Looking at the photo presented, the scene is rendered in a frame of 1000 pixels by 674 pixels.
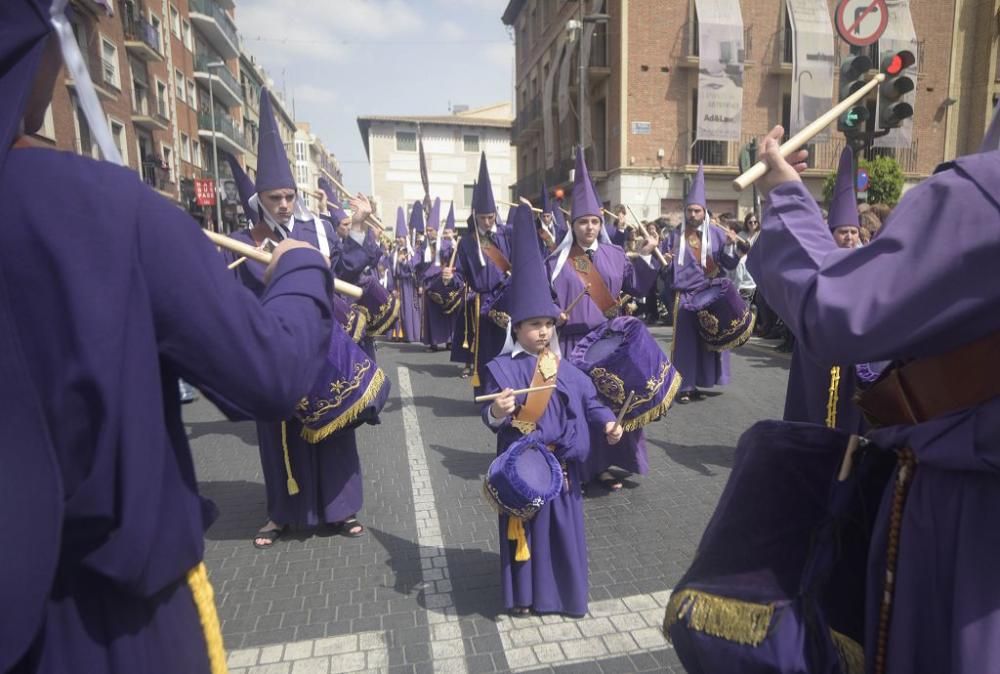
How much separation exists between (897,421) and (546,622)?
90.5 inches

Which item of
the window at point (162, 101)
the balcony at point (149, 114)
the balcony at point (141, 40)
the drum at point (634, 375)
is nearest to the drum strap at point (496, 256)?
the drum at point (634, 375)

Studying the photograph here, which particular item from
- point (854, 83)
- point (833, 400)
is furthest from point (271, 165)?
point (854, 83)

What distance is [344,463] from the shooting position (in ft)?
14.6

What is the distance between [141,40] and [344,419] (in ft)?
95.8

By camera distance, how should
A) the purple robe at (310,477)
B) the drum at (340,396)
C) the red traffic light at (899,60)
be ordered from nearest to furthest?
the drum at (340,396) → the red traffic light at (899,60) → the purple robe at (310,477)

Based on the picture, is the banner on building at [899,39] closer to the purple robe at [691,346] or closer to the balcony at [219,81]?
the purple robe at [691,346]

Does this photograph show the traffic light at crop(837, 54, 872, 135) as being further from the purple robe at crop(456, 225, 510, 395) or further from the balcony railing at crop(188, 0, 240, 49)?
the balcony railing at crop(188, 0, 240, 49)

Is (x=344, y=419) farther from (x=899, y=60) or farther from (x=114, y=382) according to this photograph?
(x=899, y=60)

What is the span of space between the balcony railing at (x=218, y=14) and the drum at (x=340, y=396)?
38.9 meters

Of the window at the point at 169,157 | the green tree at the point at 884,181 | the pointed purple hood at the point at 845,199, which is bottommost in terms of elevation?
the pointed purple hood at the point at 845,199

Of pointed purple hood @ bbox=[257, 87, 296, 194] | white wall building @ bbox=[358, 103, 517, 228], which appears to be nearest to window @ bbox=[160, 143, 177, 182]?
white wall building @ bbox=[358, 103, 517, 228]

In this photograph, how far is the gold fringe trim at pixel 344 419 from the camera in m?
4.05

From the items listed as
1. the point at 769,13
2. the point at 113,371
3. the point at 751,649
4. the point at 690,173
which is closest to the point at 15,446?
the point at 113,371

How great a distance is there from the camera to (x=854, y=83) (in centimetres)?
602
